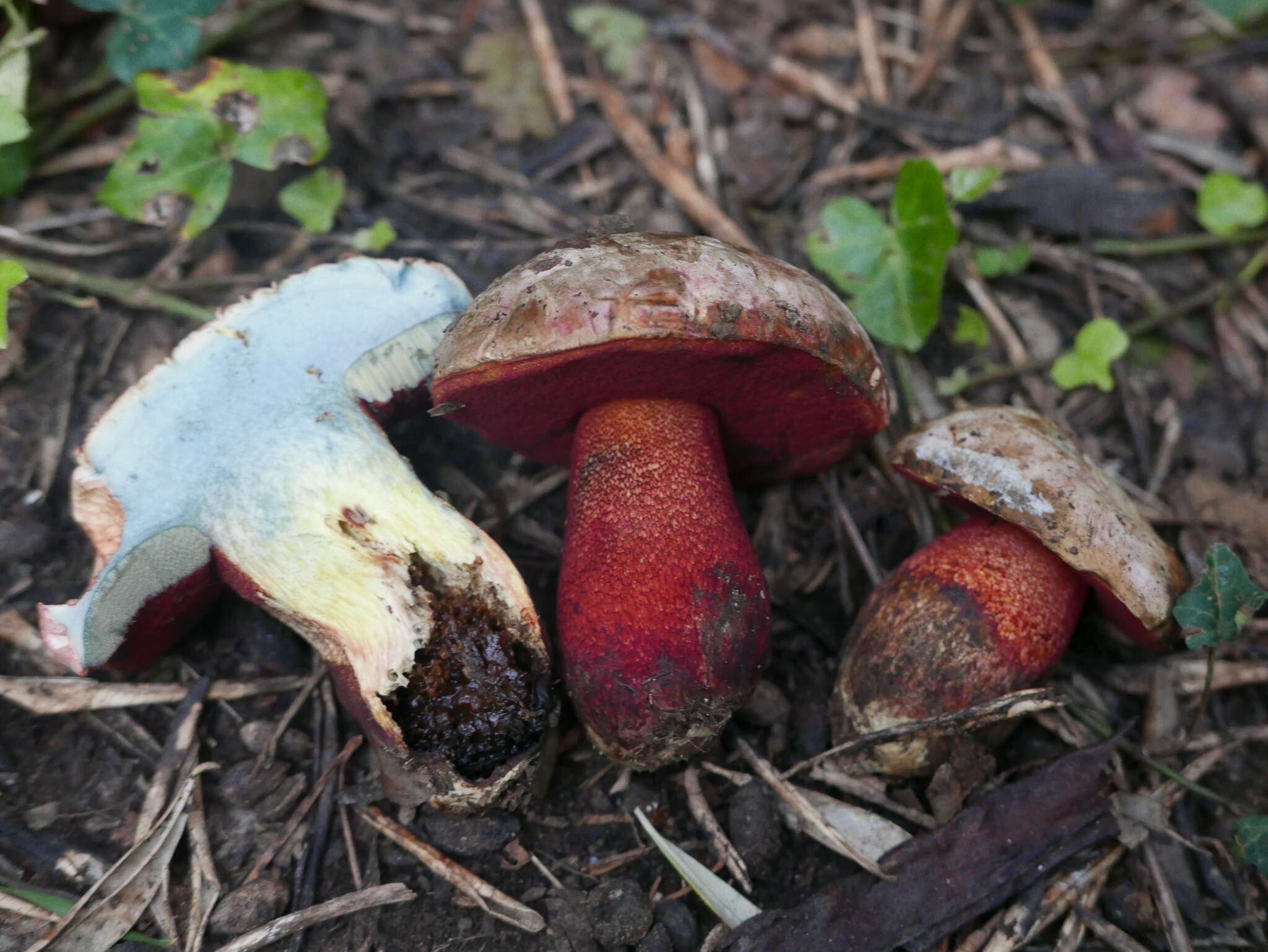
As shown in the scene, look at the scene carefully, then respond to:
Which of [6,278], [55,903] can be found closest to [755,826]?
[55,903]

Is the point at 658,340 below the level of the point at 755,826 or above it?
above

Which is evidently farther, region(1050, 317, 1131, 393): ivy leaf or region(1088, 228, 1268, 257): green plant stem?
region(1088, 228, 1268, 257): green plant stem

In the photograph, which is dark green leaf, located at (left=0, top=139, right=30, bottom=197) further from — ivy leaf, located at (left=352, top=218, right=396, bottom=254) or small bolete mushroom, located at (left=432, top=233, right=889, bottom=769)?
small bolete mushroom, located at (left=432, top=233, right=889, bottom=769)

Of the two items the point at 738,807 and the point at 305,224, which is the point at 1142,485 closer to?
the point at 738,807

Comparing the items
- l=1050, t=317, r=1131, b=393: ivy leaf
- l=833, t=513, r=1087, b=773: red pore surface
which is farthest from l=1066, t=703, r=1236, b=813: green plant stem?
l=1050, t=317, r=1131, b=393: ivy leaf

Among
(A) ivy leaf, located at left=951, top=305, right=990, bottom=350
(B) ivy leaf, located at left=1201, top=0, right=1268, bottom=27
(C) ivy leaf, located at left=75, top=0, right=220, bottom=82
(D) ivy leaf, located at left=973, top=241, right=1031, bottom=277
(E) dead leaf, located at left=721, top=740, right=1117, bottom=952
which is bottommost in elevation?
(E) dead leaf, located at left=721, top=740, right=1117, bottom=952

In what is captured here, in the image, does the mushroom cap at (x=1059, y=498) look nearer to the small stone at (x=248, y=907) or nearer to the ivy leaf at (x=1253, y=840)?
the ivy leaf at (x=1253, y=840)

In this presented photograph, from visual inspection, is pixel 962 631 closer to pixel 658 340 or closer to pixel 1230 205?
pixel 658 340
